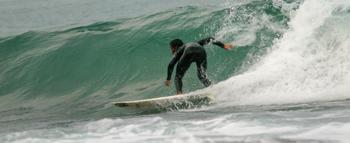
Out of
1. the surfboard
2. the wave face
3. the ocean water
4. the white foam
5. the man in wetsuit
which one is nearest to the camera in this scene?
the ocean water

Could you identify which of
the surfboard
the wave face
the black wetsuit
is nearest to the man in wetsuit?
the black wetsuit

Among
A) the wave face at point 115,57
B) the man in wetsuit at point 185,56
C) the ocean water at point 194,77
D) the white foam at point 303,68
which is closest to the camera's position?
the ocean water at point 194,77

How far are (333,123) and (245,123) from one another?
38.4 inches

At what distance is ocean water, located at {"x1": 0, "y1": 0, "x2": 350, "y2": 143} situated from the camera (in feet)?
19.4

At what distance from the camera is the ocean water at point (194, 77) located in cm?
592

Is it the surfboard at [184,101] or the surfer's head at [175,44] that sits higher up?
the surfer's head at [175,44]

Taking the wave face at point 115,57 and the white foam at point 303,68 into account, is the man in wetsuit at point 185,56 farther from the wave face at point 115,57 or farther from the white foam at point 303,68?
the wave face at point 115,57

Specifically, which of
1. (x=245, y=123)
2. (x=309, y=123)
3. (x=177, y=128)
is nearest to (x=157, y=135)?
(x=177, y=128)

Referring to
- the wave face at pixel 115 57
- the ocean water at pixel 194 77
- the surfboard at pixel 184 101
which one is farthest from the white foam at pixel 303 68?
the wave face at pixel 115 57

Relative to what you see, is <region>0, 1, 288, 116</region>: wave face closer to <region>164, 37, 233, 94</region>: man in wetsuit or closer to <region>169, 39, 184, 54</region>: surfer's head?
<region>164, 37, 233, 94</region>: man in wetsuit

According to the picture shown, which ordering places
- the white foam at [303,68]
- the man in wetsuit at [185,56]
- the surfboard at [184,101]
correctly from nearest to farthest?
the white foam at [303,68] < the surfboard at [184,101] < the man in wetsuit at [185,56]

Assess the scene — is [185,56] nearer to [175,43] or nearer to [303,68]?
[175,43]

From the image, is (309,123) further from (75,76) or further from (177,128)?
(75,76)

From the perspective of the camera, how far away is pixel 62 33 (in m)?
21.5
